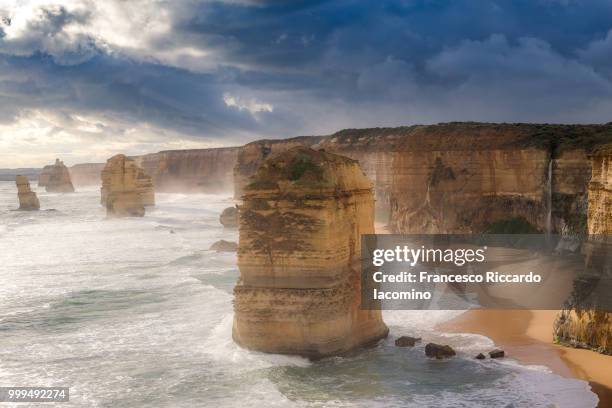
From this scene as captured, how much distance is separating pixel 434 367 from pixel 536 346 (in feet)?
12.3

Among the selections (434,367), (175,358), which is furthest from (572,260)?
(175,358)

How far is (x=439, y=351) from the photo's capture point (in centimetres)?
1527

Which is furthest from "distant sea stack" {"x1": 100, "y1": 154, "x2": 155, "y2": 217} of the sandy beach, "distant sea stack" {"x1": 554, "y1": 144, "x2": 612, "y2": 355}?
"distant sea stack" {"x1": 554, "y1": 144, "x2": 612, "y2": 355}

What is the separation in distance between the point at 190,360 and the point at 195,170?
363ft

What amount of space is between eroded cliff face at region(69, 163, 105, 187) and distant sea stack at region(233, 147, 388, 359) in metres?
165

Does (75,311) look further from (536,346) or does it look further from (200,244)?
(200,244)

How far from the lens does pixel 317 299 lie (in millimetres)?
14742

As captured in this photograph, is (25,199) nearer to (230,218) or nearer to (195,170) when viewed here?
(230,218)

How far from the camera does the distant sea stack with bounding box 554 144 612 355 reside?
1535cm

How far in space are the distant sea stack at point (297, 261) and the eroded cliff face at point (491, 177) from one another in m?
17.1

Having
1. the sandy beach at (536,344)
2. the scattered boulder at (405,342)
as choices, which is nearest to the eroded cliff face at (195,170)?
the sandy beach at (536,344)

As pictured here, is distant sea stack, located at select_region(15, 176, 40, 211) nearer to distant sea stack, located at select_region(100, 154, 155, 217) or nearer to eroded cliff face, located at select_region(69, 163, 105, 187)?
distant sea stack, located at select_region(100, 154, 155, 217)

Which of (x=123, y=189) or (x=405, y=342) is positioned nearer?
(x=405, y=342)

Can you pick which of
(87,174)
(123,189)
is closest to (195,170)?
(87,174)
